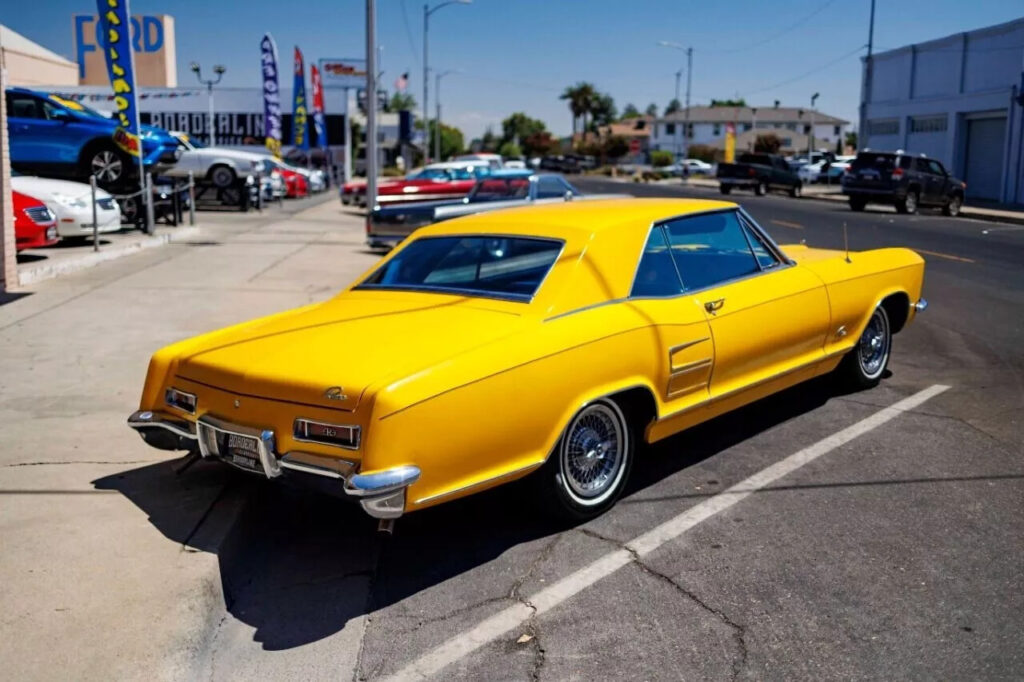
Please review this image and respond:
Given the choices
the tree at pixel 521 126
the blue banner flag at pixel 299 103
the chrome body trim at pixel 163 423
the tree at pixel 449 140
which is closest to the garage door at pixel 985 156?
the blue banner flag at pixel 299 103

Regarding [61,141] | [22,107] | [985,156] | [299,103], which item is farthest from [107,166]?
[985,156]

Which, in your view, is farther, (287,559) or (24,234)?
(24,234)

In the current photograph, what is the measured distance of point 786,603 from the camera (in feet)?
12.7

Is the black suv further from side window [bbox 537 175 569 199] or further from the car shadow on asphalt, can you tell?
the car shadow on asphalt

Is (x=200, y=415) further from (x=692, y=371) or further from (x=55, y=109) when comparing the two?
(x=55, y=109)

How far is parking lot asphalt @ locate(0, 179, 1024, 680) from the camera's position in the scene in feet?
11.6

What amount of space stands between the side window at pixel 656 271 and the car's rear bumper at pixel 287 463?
1795 millimetres

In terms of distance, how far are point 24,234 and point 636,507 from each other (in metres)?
10.0

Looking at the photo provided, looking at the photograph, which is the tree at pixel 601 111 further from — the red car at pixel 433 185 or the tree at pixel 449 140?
the red car at pixel 433 185

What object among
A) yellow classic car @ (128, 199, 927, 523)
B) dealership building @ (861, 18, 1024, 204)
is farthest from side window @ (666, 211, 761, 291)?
dealership building @ (861, 18, 1024, 204)

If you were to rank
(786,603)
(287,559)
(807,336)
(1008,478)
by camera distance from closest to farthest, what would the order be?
(786,603)
(287,559)
(1008,478)
(807,336)

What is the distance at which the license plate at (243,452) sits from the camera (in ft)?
13.8

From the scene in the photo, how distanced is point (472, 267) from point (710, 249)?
148 cm

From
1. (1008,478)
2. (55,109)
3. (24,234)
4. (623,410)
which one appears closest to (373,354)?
(623,410)
